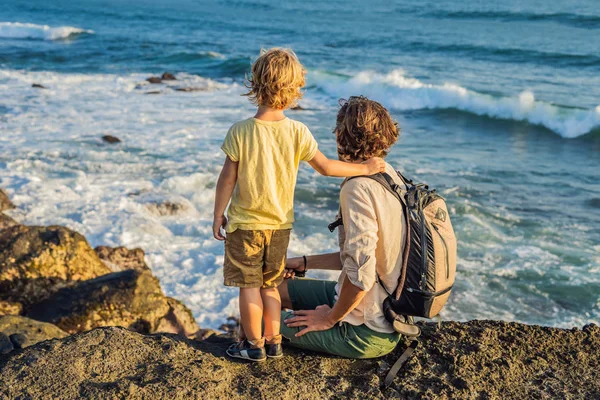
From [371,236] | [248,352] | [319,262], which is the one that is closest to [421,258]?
[371,236]

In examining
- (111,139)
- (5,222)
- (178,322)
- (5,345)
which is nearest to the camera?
(5,345)

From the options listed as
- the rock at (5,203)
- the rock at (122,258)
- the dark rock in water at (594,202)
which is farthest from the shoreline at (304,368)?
the dark rock in water at (594,202)

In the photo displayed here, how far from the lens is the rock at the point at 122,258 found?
6.84m

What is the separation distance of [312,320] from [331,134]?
11.2 meters

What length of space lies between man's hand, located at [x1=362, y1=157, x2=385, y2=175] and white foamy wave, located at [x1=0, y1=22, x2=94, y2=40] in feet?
110

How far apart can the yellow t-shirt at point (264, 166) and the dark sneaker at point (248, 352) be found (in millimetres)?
601

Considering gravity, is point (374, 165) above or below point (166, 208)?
above

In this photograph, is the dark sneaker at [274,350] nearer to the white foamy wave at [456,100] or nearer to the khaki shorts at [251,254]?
the khaki shorts at [251,254]

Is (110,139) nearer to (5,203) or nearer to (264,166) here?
(5,203)

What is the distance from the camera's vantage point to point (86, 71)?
2309 centimetres

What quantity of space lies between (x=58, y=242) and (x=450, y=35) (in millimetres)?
27696

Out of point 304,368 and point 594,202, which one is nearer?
point 304,368

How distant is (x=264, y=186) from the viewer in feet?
10.3

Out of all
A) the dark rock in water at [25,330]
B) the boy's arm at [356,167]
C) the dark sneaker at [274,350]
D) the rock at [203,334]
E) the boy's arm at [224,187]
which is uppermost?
the boy's arm at [356,167]
